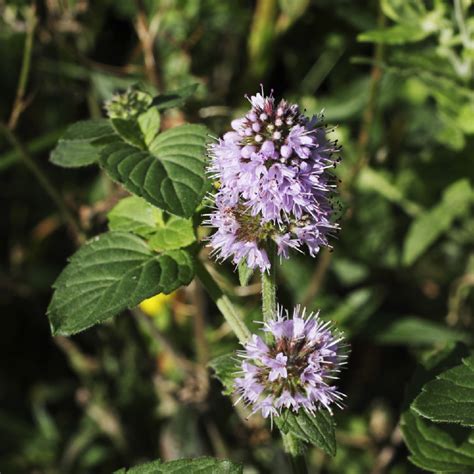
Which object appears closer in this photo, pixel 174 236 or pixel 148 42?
pixel 174 236

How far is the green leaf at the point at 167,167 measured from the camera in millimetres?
1766

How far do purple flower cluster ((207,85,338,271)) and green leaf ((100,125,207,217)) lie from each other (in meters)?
0.08

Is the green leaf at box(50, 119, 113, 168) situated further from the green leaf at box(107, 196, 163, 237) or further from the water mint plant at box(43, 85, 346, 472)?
the green leaf at box(107, 196, 163, 237)

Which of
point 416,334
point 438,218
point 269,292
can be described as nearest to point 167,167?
point 269,292

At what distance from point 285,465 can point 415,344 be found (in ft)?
3.50

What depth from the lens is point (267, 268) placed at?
171 centimetres

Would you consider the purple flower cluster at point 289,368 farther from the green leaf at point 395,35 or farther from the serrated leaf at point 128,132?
the green leaf at point 395,35

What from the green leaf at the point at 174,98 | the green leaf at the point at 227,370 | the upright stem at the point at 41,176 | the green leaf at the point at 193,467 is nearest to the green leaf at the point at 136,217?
the green leaf at the point at 174,98

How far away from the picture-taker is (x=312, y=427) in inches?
66.9

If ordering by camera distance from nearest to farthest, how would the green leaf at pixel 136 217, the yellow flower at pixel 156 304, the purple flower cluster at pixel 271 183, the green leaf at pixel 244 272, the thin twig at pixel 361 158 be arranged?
the purple flower cluster at pixel 271 183 → the green leaf at pixel 244 272 → the green leaf at pixel 136 217 → the thin twig at pixel 361 158 → the yellow flower at pixel 156 304

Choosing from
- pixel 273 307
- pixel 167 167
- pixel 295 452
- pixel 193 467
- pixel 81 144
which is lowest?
pixel 295 452

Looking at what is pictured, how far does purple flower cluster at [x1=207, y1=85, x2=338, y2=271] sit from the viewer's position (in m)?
1.60

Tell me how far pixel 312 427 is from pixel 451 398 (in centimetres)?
32

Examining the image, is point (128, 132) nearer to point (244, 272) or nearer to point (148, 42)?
point (244, 272)
